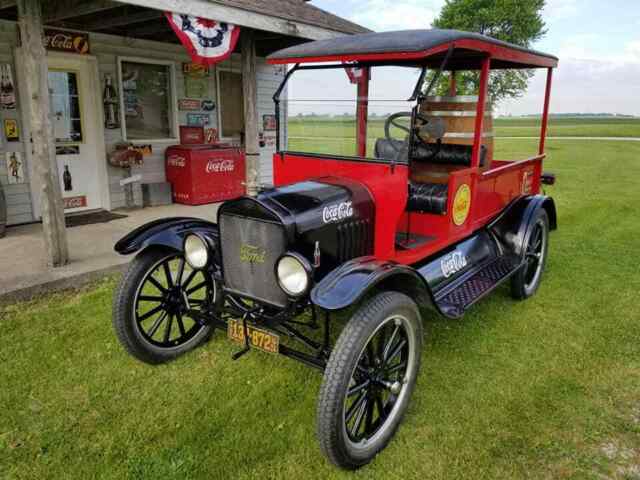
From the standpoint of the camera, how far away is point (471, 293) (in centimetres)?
329

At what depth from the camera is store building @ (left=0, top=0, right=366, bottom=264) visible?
546 centimetres

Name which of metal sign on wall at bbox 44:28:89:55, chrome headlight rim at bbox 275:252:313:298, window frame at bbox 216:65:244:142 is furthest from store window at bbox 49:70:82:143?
chrome headlight rim at bbox 275:252:313:298

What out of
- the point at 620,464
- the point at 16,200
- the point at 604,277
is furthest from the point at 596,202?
the point at 16,200

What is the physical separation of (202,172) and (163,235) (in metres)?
4.36

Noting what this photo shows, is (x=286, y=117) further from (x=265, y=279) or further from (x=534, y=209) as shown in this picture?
(x=534, y=209)

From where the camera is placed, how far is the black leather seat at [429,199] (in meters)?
3.32

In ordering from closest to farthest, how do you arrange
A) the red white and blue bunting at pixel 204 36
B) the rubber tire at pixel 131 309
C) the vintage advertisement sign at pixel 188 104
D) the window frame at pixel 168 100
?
the rubber tire at pixel 131 309 → the red white and blue bunting at pixel 204 36 → the window frame at pixel 168 100 → the vintage advertisement sign at pixel 188 104

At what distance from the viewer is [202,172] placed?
7.19 metres

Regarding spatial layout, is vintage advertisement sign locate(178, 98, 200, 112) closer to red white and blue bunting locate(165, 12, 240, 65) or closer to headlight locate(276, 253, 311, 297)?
red white and blue bunting locate(165, 12, 240, 65)

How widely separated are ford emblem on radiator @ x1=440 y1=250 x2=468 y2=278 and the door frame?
4489 mm

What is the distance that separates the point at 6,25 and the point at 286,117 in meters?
4.02

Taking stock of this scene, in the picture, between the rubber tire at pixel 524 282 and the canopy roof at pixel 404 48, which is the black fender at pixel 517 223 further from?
the canopy roof at pixel 404 48

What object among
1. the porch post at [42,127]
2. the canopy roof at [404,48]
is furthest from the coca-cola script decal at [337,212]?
the porch post at [42,127]

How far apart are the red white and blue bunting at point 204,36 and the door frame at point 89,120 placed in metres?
2.21
